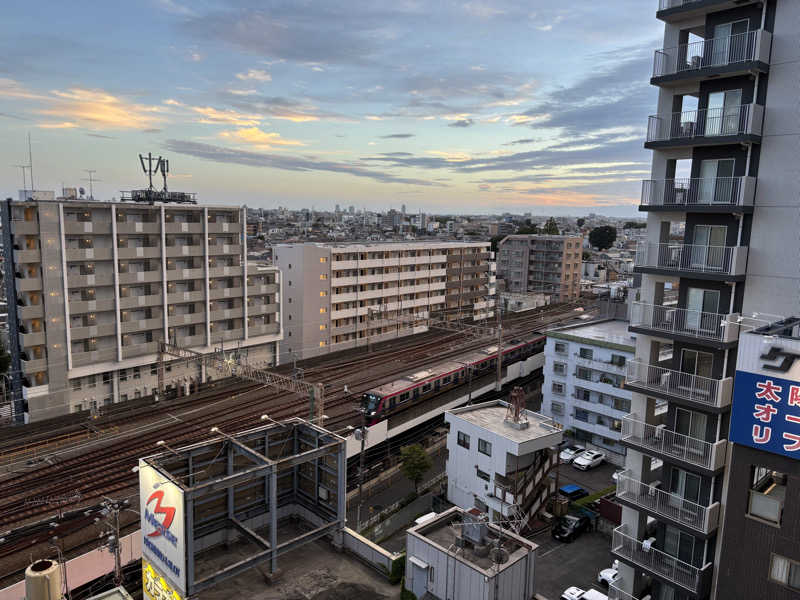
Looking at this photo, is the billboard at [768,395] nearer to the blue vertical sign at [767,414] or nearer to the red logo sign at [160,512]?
the blue vertical sign at [767,414]

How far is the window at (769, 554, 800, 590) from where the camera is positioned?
11.1 meters

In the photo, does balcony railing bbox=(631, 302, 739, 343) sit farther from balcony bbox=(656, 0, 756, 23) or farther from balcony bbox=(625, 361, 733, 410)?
balcony bbox=(656, 0, 756, 23)

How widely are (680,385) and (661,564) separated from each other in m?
4.80

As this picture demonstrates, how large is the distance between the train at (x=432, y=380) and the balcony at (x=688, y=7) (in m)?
23.2

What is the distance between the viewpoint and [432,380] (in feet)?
117

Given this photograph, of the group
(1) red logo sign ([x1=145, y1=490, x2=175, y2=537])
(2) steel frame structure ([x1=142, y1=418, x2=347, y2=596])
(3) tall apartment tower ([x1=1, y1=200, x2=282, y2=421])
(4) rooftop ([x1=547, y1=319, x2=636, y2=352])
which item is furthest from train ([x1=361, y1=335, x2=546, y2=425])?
(1) red logo sign ([x1=145, y1=490, x2=175, y2=537])

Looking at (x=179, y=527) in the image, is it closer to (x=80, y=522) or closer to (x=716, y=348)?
(x=716, y=348)

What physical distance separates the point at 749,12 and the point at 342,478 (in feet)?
49.1

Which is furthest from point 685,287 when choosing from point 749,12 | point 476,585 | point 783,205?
point 476,585

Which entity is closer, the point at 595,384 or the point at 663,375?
the point at 663,375

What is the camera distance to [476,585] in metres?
11.2

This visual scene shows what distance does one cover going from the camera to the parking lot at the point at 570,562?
835 inches

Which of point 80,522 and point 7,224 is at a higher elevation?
point 7,224

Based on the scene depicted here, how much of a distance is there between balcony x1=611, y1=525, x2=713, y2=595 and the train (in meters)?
17.9
